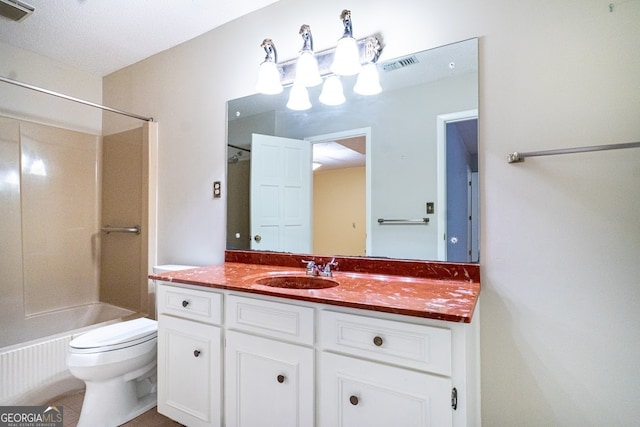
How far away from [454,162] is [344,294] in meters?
0.76

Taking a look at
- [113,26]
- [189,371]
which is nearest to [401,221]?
[189,371]

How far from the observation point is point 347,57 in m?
1.58

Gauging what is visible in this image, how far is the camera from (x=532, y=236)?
1.26 meters

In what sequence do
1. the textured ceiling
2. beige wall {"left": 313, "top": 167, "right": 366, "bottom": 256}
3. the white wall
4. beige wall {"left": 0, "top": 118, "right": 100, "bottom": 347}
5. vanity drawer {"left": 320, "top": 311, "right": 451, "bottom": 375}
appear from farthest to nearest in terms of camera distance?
beige wall {"left": 0, "top": 118, "right": 100, "bottom": 347}, the textured ceiling, beige wall {"left": 313, "top": 167, "right": 366, "bottom": 256}, the white wall, vanity drawer {"left": 320, "top": 311, "right": 451, "bottom": 375}

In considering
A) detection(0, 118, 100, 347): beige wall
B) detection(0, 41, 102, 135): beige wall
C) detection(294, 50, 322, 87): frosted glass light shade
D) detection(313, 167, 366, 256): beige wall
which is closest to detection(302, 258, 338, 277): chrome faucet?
detection(313, 167, 366, 256): beige wall

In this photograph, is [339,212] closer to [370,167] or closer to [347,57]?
[370,167]

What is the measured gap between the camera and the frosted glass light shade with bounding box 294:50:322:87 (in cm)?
169

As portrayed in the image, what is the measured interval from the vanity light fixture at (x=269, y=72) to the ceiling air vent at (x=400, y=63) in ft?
2.02

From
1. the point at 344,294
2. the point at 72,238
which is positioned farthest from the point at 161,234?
the point at 344,294

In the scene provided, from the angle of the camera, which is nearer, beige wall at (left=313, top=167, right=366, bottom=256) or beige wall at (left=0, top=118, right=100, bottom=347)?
beige wall at (left=313, top=167, right=366, bottom=256)

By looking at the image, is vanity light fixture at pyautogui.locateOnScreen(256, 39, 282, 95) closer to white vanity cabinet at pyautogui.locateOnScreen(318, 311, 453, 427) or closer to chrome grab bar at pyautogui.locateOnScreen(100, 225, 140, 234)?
white vanity cabinet at pyautogui.locateOnScreen(318, 311, 453, 427)

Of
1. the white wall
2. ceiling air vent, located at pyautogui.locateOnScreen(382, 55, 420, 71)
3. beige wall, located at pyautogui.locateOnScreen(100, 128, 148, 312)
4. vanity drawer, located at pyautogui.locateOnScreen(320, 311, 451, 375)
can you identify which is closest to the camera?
vanity drawer, located at pyautogui.locateOnScreen(320, 311, 451, 375)

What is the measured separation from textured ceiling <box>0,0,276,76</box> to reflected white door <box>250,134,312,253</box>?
31.9 inches

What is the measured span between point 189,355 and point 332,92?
1.47 m
